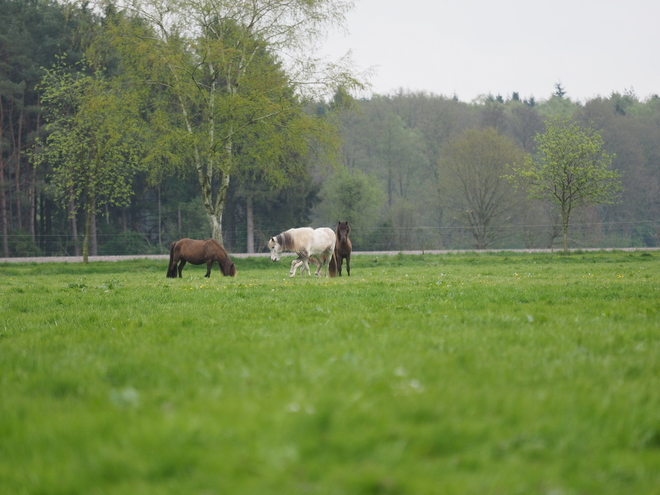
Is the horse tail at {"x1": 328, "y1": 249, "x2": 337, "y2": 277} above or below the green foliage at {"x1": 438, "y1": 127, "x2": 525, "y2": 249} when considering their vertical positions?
below

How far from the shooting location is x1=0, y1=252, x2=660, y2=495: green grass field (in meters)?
2.58

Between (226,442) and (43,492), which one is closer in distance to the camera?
Answer: (43,492)

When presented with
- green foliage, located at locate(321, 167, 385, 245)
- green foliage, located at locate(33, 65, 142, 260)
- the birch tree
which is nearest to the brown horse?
the birch tree

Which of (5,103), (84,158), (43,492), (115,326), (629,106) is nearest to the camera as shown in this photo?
(43,492)

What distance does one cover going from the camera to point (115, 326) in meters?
7.33

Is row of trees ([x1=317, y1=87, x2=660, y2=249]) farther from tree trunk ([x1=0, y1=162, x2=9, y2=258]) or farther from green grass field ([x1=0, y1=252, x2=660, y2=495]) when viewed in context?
green grass field ([x1=0, y1=252, x2=660, y2=495])

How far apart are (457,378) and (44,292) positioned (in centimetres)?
1180

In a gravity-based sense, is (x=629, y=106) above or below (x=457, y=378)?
above

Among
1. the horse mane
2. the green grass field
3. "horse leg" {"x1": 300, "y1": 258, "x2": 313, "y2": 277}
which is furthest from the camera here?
"horse leg" {"x1": 300, "y1": 258, "x2": 313, "y2": 277}

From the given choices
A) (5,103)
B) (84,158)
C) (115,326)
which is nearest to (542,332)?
(115,326)

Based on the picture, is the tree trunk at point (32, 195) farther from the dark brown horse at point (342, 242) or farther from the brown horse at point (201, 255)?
the dark brown horse at point (342, 242)

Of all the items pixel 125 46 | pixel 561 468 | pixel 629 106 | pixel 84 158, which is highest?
pixel 629 106

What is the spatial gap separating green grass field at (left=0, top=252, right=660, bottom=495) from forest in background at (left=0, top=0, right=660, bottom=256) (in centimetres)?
2595

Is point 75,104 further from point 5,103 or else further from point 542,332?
point 542,332
